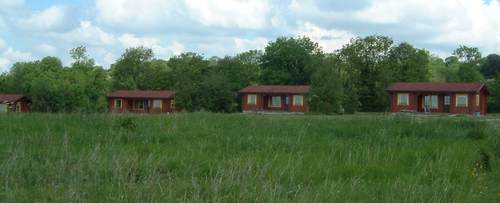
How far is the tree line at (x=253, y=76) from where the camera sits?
200 ft

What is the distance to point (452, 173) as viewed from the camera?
9.00m

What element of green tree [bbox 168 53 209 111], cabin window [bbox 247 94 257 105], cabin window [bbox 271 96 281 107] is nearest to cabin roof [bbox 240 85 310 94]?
cabin window [bbox 247 94 257 105]

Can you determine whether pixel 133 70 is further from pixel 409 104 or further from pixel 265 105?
pixel 409 104

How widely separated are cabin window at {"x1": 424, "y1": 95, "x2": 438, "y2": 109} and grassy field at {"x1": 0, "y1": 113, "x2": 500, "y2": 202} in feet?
148

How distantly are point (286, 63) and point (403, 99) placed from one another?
26.1 meters

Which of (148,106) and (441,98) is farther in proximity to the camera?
(148,106)

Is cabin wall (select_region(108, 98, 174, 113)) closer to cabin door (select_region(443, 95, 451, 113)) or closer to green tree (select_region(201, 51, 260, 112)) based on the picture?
green tree (select_region(201, 51, 260, 112))

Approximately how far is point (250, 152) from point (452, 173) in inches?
121

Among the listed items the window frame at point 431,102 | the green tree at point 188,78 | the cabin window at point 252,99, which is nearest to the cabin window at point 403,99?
the window frame at point 431,102

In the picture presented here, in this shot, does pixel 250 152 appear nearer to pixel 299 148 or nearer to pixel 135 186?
pixel 299 148

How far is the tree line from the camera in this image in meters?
61.1

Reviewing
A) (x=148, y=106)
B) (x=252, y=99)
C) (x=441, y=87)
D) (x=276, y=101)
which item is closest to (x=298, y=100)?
(x=276, y=101)

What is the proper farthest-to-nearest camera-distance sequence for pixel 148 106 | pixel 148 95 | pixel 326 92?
pixel 148 106 → pixel 148 95 → pixel 326 92

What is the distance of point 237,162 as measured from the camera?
780cm
